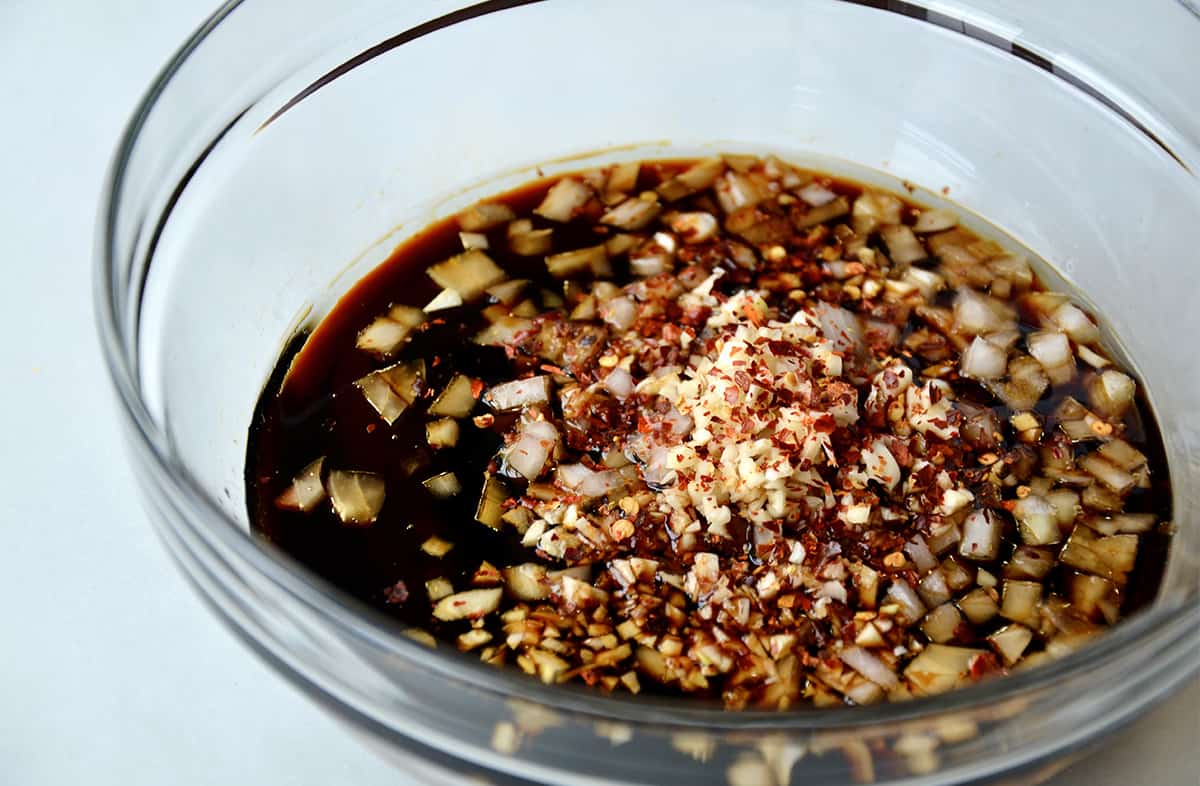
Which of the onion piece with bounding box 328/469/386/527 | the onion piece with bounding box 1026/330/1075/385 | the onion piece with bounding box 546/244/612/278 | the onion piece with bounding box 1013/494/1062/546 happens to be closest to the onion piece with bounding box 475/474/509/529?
the onion piece with bounding box 328/469/386/527

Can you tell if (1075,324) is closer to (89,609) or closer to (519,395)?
(519,395)

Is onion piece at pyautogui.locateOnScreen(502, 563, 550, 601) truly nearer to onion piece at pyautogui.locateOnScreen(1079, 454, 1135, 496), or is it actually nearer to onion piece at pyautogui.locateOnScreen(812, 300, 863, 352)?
onion piece at pyautogui.locateOnScreen(812, 300, 863, 352)

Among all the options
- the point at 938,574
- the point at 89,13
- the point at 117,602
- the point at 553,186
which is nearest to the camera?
the point at 938,574

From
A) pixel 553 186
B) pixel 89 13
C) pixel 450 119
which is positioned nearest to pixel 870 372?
pixel 553 186

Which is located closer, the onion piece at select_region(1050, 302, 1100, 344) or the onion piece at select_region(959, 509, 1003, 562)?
the onion piece at select_region(959, 509, 1003, 562)

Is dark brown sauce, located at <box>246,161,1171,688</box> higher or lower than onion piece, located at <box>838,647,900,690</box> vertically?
higher

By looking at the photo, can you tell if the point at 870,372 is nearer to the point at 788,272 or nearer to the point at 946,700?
the point at 788,272

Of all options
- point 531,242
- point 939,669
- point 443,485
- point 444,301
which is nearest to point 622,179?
point 531,242
